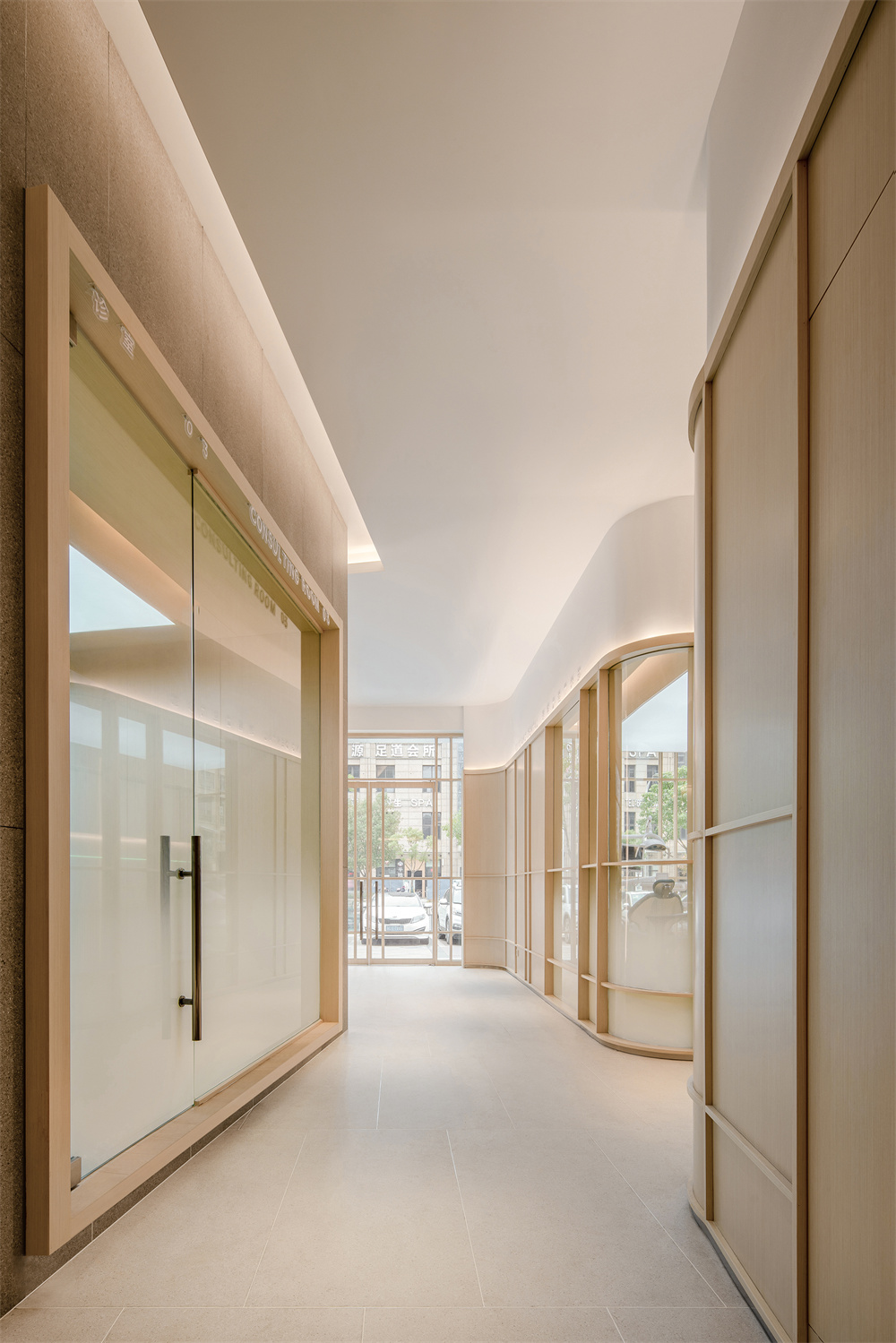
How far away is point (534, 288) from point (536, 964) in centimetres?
777

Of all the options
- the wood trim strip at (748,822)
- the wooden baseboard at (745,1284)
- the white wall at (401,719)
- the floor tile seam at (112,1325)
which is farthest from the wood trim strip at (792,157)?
the white wall at (401,719)

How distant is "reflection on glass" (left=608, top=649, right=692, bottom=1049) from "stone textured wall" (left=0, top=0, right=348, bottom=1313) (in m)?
3.34

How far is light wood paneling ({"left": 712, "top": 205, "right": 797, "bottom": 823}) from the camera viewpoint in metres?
2.14

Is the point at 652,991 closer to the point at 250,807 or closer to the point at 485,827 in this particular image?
the point at 250,807

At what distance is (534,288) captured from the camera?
386cm

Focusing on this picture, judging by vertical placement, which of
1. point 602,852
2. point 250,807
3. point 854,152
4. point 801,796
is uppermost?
point 854,152

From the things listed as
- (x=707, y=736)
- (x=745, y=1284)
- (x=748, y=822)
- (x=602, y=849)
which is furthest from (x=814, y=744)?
(x=602, y=849)

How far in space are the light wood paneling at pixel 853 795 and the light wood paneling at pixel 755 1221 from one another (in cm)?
18

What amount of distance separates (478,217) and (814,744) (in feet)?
8.12

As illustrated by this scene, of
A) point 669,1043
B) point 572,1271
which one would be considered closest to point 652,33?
point 572,1271

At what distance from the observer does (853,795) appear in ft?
5.60

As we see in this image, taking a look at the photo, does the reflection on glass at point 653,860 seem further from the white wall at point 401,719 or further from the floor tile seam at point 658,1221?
the white wall at point 401,719

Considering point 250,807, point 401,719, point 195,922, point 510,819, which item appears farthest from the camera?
point 401,719

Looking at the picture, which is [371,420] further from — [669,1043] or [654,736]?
[669,1043]
